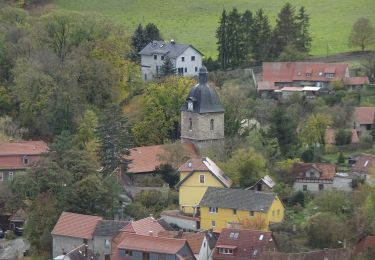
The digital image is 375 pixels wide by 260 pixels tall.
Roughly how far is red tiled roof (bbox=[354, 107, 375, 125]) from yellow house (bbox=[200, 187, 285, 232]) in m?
19.2

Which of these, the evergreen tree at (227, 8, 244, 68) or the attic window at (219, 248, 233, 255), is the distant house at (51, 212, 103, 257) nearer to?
→ the attic window at (219, 248, 233, 255)

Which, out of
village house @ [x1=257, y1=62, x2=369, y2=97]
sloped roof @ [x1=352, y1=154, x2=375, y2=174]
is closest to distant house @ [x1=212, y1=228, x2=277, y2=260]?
sloped roof @ [x1=352, y1=154, x2=375, y2=174]

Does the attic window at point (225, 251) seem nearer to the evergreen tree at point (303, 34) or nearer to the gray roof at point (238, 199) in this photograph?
the gray roof at point (238, 199)

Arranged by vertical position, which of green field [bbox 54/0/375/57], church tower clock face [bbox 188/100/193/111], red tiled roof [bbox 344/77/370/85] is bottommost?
church tower clock face [bbox 188/100/193/111]

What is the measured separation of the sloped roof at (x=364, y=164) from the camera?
69750 mm

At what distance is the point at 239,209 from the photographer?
208 feet

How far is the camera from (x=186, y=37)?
110m

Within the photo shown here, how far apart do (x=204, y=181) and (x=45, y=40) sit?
25663mm

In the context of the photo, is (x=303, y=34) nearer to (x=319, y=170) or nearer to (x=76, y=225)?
(x=319, y=170)

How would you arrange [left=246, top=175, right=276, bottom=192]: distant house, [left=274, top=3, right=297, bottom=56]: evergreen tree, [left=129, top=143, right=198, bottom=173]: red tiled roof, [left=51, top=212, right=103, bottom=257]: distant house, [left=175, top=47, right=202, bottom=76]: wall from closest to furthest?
[left=51, top=212, right=103, bottom=257]: distant house → [left=246, top=175, right=276, bottom=192]: distant house → [left=129, top=143, right=198, bottom=173]: red tiled roof → [left=175, top=47, right=202, bottom=76]: wall → [left=274, top=3, right=297, bottom=56]: evergreen tree

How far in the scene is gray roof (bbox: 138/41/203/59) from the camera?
95.3m

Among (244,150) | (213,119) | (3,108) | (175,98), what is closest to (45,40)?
(3,108)

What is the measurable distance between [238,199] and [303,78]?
29.8m

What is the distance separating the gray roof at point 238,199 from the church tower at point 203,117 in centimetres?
992
